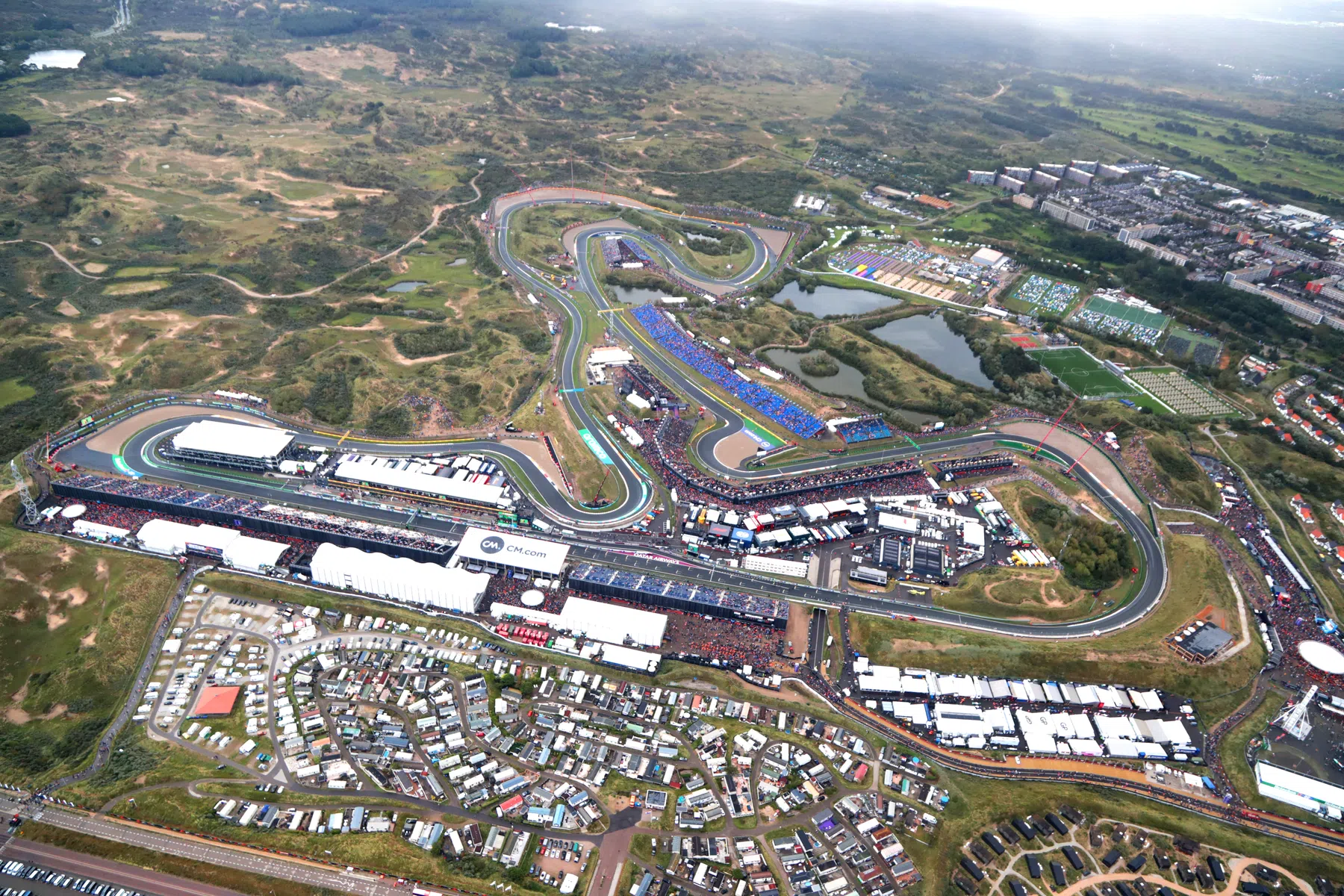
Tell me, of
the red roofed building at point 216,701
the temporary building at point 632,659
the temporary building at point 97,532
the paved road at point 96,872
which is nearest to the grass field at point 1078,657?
the temporary building at point 632,659

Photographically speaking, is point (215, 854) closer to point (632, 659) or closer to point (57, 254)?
point (632, 659)

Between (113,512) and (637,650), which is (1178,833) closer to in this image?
(637,650)

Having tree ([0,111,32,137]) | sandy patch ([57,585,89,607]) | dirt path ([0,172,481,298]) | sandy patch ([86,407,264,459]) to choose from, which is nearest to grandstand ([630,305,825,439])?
dirt path ([0,172,481,298])

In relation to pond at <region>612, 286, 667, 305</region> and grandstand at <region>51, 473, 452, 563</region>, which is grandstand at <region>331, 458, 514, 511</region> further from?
pond at <region>612, 286, 667, 305</region>

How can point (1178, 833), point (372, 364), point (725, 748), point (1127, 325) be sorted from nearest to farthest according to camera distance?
point (1178, 833), point (725, 748), point (372, 364), point (1127, 325)

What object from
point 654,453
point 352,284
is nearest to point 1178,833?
point 654,453

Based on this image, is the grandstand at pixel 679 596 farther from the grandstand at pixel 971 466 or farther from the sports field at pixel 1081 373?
the sports field at pixel 1081 373

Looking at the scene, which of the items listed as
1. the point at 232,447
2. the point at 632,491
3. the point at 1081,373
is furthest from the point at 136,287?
the point at 1081,373
